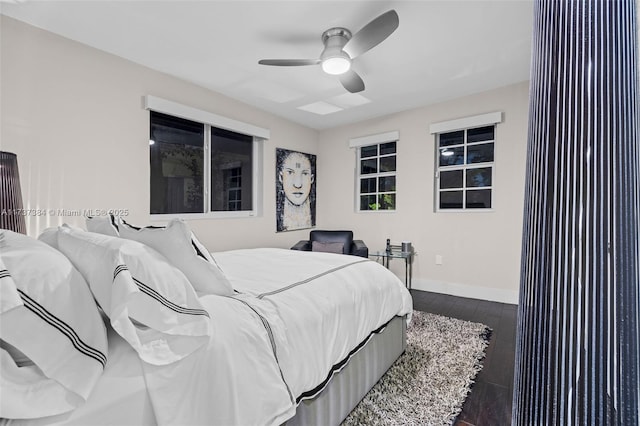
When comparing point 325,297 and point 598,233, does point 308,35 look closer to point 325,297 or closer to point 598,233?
point 325,297

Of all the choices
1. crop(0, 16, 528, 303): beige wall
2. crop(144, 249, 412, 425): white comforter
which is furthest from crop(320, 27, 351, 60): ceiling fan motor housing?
crop(0, 16, 528, 303): beige wall

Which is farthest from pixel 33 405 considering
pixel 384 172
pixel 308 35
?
pixel 384 172

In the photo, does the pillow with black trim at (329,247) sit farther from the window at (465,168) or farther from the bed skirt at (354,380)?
the bed skirt at (354,380)

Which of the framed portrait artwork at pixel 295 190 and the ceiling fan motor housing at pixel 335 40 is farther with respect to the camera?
the framed portrait artwork at pixel 295 190

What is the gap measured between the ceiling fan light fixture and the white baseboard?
2.93m

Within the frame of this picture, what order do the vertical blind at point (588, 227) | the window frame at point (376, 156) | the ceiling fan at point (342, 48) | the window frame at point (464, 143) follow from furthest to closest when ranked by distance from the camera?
1. the window frame at point (376, 156)
2. the window frame at point (464, 143)
3. the ceiling fan at point (342, 48)
4. the vertical blind at point (588, 227)

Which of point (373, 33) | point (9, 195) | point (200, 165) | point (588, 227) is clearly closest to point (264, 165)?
point (200, 165)

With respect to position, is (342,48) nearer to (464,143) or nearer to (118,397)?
(464,143)

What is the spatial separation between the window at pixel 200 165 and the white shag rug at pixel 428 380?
8.82 feet

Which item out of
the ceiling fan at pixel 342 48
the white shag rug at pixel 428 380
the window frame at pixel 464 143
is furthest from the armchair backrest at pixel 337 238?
the ceiling fan at pixel 342 48

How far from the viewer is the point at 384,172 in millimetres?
4492

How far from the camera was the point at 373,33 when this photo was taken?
1991 mm

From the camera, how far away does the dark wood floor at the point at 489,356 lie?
1.59 meters

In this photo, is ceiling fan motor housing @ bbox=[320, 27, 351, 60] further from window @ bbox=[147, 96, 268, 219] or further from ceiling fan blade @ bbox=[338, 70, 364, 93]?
window @ bbox=[147, 96, 268, 219]
